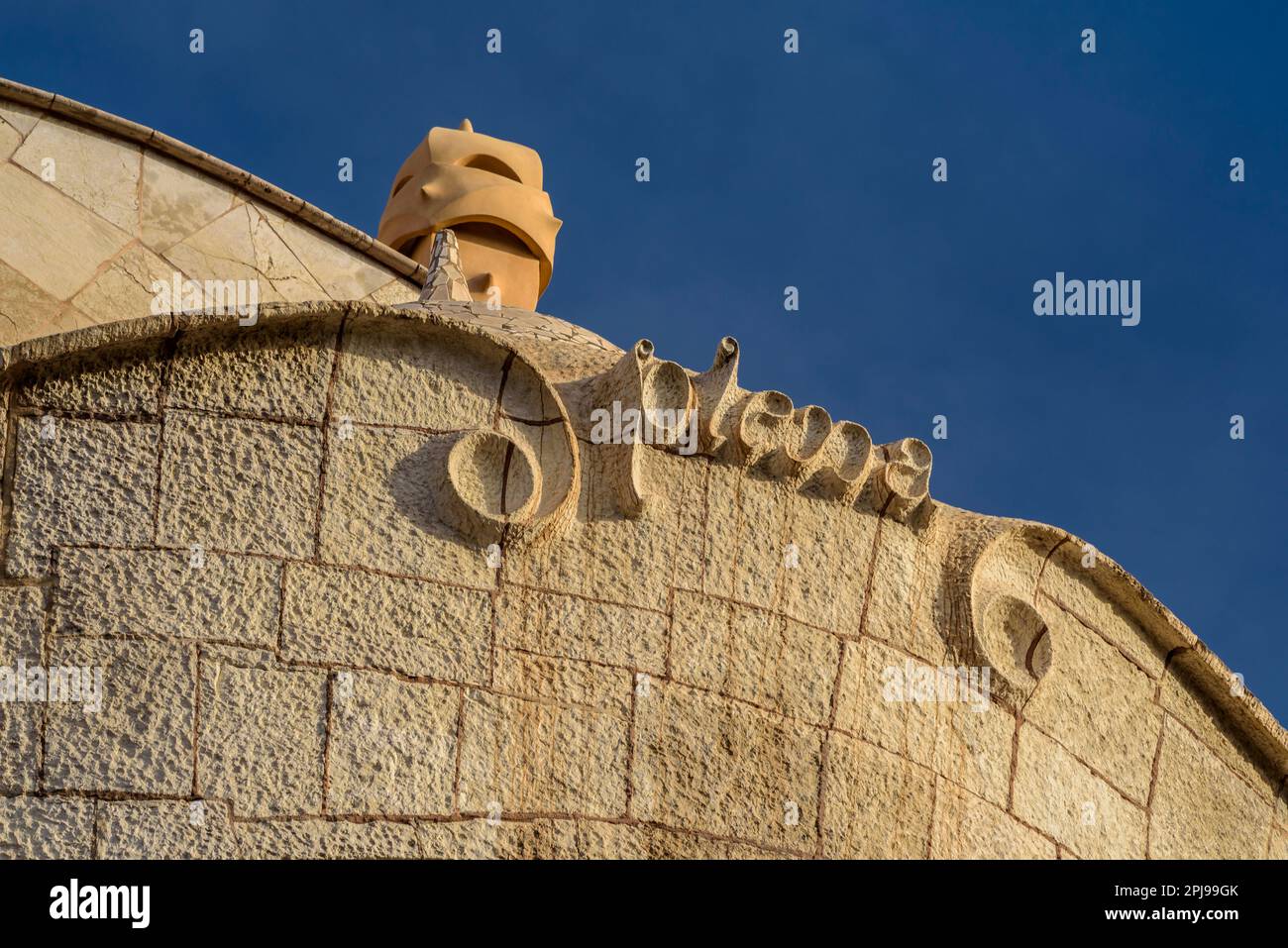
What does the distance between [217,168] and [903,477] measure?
4.30m

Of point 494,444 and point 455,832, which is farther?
point 494,444

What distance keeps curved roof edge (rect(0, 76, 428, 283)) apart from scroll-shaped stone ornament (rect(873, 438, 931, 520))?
3430 mm

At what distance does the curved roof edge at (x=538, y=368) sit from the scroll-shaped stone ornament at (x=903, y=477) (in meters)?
0.16

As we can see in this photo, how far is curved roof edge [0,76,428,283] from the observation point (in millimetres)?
9547

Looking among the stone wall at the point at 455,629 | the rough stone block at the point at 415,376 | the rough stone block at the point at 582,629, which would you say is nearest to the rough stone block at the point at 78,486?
the stone wall at the point at 455,629

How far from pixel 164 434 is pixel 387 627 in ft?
3.01

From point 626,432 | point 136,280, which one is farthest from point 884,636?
point 136,280

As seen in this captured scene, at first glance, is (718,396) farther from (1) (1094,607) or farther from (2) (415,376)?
(1) (1094,607)

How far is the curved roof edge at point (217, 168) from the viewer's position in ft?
31.3

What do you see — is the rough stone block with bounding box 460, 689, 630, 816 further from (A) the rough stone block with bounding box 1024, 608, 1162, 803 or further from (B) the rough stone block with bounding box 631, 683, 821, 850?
(A) the rough stone block with bounding box 1024, 608, 1162, 803

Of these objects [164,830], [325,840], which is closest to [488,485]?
[325,840]

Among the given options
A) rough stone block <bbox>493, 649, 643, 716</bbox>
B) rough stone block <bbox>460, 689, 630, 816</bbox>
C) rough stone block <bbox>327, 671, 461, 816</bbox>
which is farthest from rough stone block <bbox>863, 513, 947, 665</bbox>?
rough stone block <bbox>327, 671, 461, 816</bbox>
